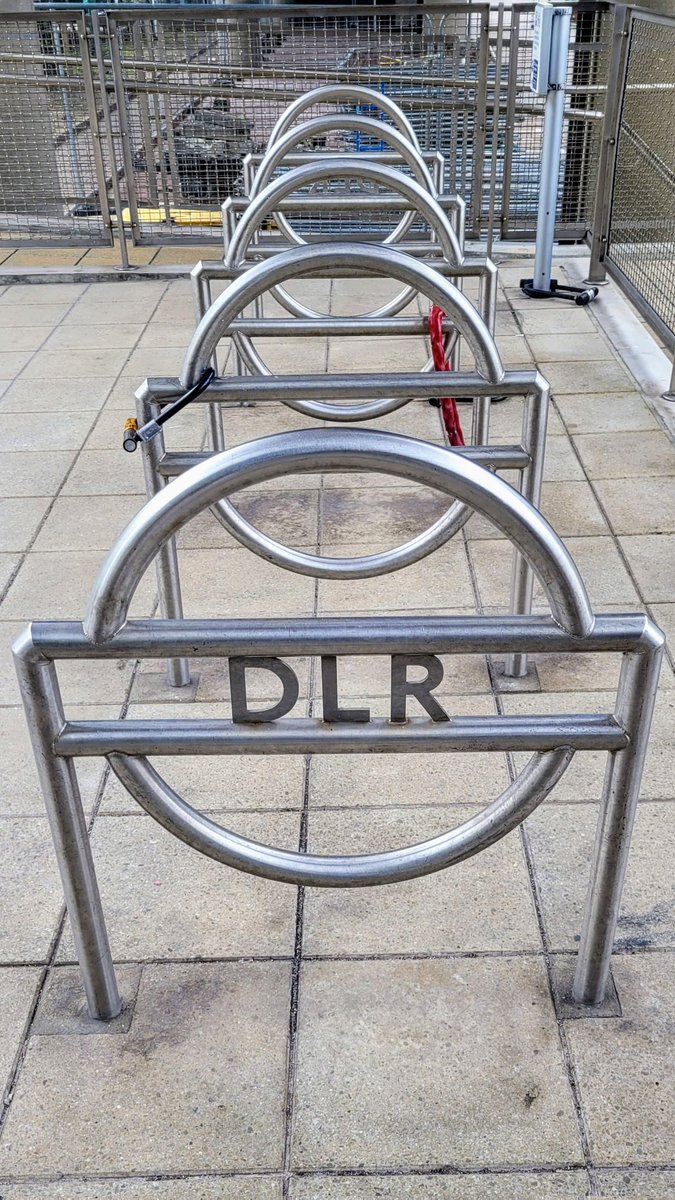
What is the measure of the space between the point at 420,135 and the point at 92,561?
5.18 m

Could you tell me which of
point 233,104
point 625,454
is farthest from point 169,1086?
point 233,104

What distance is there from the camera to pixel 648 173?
606 cm

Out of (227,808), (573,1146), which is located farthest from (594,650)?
(227,808)

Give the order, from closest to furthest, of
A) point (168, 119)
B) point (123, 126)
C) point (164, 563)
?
1. point (164, 563)
2. point (123, 126)
3. point (168, 119)

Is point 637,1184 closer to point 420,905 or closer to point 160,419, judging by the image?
point 420,905

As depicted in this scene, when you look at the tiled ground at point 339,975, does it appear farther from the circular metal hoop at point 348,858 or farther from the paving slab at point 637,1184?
the circular metal hoop at point 348,858

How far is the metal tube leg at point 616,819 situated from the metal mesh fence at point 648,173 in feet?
12.3

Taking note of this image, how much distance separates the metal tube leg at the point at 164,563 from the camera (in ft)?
9.42

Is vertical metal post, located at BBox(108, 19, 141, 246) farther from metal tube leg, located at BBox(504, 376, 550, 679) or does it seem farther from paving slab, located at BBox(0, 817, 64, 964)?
paving slab, located at BBox(0, 817, 64, 964)

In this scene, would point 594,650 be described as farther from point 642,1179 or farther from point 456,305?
point 456,305

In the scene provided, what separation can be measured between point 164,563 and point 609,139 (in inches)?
192

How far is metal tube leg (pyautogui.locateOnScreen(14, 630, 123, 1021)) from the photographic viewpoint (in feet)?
5.94

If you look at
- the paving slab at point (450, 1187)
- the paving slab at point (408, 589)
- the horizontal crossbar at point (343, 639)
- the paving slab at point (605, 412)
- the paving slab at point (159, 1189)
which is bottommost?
the paving slab at point (605, 412)

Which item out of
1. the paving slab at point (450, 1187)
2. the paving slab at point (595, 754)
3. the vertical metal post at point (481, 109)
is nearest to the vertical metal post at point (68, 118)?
the vertical metal post at point (481, 109)
